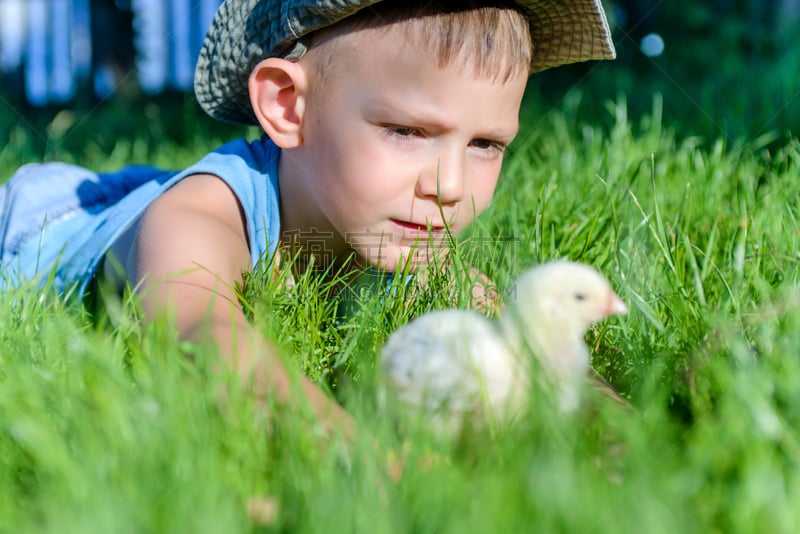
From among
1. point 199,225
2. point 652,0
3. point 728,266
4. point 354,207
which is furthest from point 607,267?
point 652,0

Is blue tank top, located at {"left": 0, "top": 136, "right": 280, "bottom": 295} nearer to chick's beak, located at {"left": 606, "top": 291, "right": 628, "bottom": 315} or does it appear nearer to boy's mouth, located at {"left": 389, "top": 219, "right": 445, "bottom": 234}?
boy's mouth, located at {"left": 389, "top": 219, "right": 445, "bottom": 234}

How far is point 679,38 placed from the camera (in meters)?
5.97

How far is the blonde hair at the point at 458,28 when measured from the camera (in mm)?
2100

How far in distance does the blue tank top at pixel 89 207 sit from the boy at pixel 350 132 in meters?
0.01

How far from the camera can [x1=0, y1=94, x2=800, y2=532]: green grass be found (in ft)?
3.21

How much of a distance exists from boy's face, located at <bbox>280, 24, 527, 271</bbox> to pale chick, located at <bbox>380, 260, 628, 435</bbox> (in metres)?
0.76

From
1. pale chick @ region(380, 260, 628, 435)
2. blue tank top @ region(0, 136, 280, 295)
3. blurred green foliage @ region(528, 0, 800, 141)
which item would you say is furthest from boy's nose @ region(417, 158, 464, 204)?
blurred green foliage @ region(528, 0, 800, 141)

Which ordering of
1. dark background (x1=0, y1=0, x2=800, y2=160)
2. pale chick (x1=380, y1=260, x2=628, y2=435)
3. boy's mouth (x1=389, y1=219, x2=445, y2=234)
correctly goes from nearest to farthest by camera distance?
1. pale chick (x1=380, y1=260, x2=628, y2=435)
2. boy's mouth (x1=389, y1=219, x2=445, y2=234)
3. dark background (x1=0, y1=0, x2=800, y2=160)

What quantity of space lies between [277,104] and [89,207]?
1.04 meters

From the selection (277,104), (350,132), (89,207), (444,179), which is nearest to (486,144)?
(444,179)

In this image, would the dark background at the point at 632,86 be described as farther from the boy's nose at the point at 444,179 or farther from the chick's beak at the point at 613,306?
the chick's beak at the point at 613,306

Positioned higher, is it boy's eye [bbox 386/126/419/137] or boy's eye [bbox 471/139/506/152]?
boy's eye [bbox 386/126/419/137]

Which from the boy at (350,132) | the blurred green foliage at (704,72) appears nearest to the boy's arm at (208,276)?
the boy at (350,132)

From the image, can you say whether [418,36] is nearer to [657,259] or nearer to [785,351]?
[657,259]
